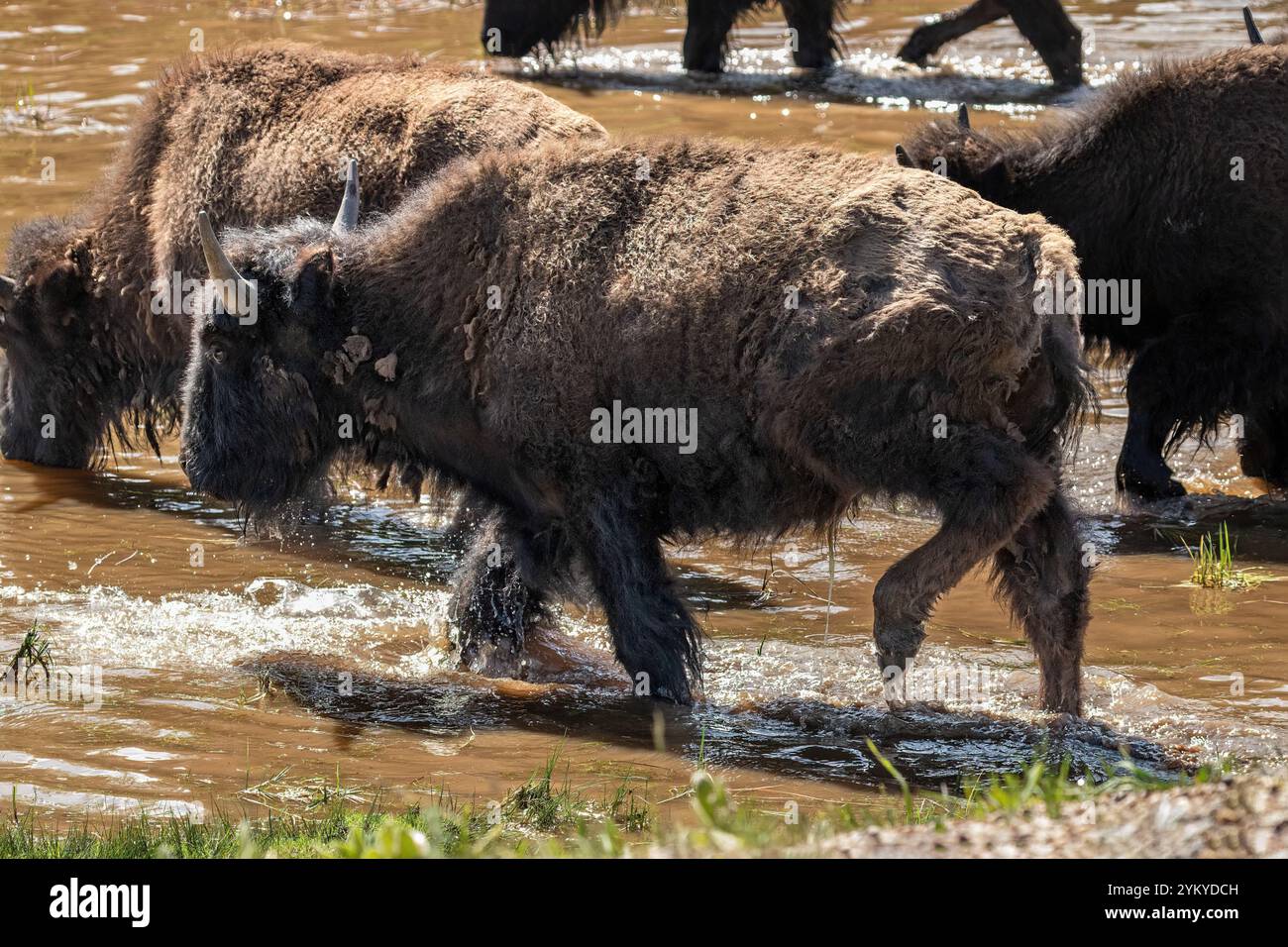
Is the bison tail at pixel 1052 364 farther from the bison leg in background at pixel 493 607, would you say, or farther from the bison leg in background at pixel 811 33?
the bison leg in background at pixel 811 33

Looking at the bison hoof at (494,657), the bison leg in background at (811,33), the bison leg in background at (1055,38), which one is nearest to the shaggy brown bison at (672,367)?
the bison hoof at (494,657)

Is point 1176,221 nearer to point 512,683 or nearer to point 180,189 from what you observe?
point 512,683

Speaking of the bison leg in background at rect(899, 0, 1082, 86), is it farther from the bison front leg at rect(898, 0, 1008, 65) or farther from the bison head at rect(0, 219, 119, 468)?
the bison head at rect(0, 219, 119, 468)

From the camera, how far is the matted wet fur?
46.6 feet

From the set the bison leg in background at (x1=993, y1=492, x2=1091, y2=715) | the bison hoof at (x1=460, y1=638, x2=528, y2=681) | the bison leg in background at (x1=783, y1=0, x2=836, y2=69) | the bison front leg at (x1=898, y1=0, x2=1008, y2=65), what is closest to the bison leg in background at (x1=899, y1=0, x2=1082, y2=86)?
the bison front leg at (x1=898, y1=0, x2=1008, y2=65)

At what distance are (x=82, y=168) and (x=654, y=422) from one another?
24.3 feet

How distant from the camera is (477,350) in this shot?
228 inches

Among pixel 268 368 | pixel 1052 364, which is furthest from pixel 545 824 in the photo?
pixel 268 368

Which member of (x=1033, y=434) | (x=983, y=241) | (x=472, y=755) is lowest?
(x=472, y=755)

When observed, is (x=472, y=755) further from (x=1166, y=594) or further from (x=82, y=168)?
(x=82, y=168)

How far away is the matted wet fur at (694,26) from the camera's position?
46.6 feet

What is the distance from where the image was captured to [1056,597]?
216 inches

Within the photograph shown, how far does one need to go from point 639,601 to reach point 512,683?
679 mm
